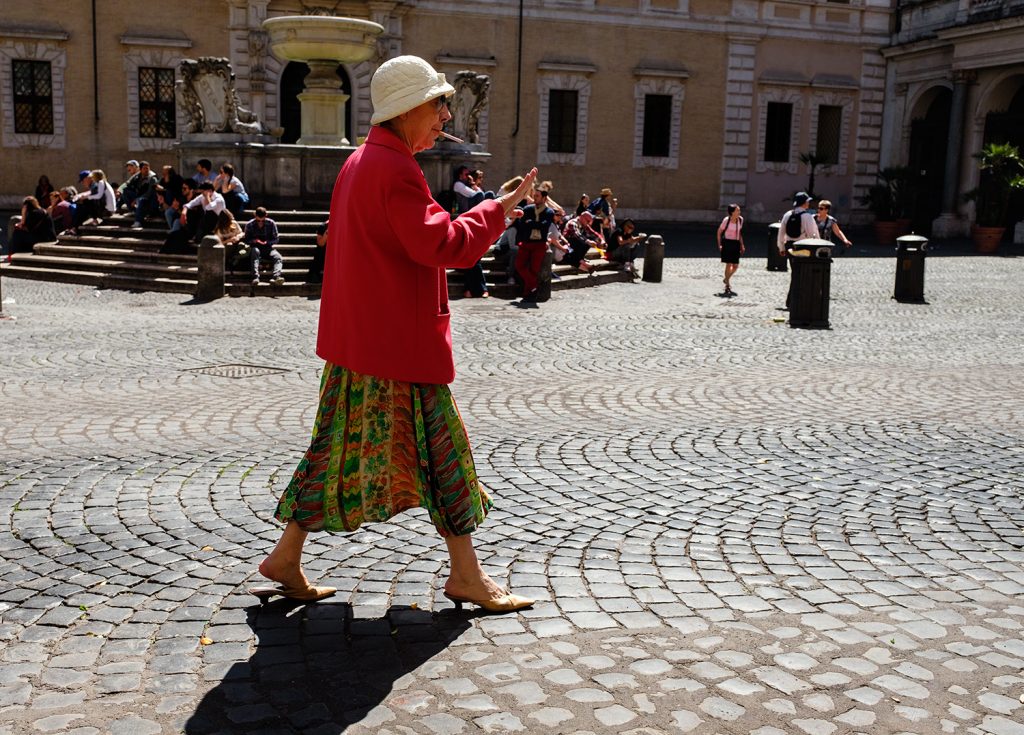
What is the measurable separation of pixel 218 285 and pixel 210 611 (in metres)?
11.8

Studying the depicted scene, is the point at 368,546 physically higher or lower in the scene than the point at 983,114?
lower

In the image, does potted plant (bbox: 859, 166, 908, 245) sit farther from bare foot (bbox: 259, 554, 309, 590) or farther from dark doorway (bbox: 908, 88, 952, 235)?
bare foot (bbox: 259, 554, 309, 590)

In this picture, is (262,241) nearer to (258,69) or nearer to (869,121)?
(258,69)

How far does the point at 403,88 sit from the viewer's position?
13.4 ft

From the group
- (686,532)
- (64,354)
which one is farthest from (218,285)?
(686,532)

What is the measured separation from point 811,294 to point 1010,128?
2137cm

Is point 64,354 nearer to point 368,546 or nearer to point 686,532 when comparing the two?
point 368,546

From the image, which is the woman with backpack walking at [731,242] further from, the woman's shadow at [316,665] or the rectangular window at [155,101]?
the rectangular window at [155,101]

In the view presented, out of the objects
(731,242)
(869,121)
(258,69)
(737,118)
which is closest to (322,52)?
(731,242)

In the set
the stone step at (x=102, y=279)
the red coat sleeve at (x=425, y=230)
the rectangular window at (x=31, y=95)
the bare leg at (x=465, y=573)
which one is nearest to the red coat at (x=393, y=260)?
the red coat sleeve at (x=425, y=230)

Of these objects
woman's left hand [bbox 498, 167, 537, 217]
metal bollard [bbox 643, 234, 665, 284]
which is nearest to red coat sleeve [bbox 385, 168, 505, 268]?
woman's left hand [bbox 498, 167, 537, 217]

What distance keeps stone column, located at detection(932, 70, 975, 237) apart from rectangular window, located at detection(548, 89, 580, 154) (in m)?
10.7

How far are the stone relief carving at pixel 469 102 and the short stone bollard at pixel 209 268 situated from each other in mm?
5874

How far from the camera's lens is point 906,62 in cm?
3506
